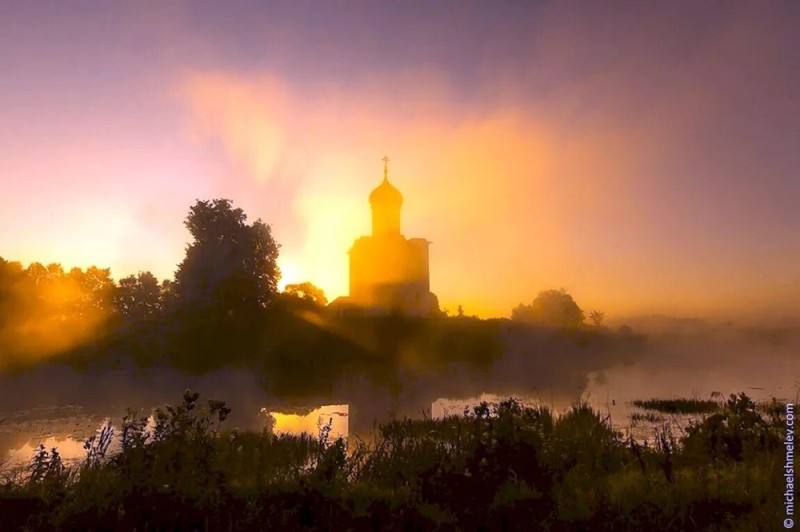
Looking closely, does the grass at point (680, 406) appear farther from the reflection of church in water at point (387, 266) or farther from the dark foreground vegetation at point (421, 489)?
the reflection of church in water at point (387, 266)

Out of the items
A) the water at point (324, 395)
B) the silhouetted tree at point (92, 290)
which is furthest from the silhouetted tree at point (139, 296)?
the water at point (324, 395)

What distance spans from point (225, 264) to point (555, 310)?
58.9 metres

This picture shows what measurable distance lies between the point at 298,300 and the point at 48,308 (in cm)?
1779

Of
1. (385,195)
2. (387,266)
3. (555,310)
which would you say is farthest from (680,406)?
(555,310)

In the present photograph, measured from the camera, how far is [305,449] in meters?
9.60

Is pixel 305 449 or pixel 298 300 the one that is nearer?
pixel 305 449

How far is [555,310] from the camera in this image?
83.2 meters

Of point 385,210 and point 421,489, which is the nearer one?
point 421,489

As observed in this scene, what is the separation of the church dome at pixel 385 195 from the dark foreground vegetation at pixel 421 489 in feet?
157

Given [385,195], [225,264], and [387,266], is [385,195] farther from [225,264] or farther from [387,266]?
[225,264]

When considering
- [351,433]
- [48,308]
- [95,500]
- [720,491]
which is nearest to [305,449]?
[351,433]

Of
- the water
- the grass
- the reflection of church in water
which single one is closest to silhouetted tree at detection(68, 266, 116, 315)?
the water

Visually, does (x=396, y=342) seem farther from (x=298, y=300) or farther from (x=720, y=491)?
(x=720, y=491)

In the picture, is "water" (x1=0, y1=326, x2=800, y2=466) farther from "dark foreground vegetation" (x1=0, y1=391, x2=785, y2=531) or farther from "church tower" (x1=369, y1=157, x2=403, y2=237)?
"church tower" (x1=369, y1=157, x2=403, y2=237)
